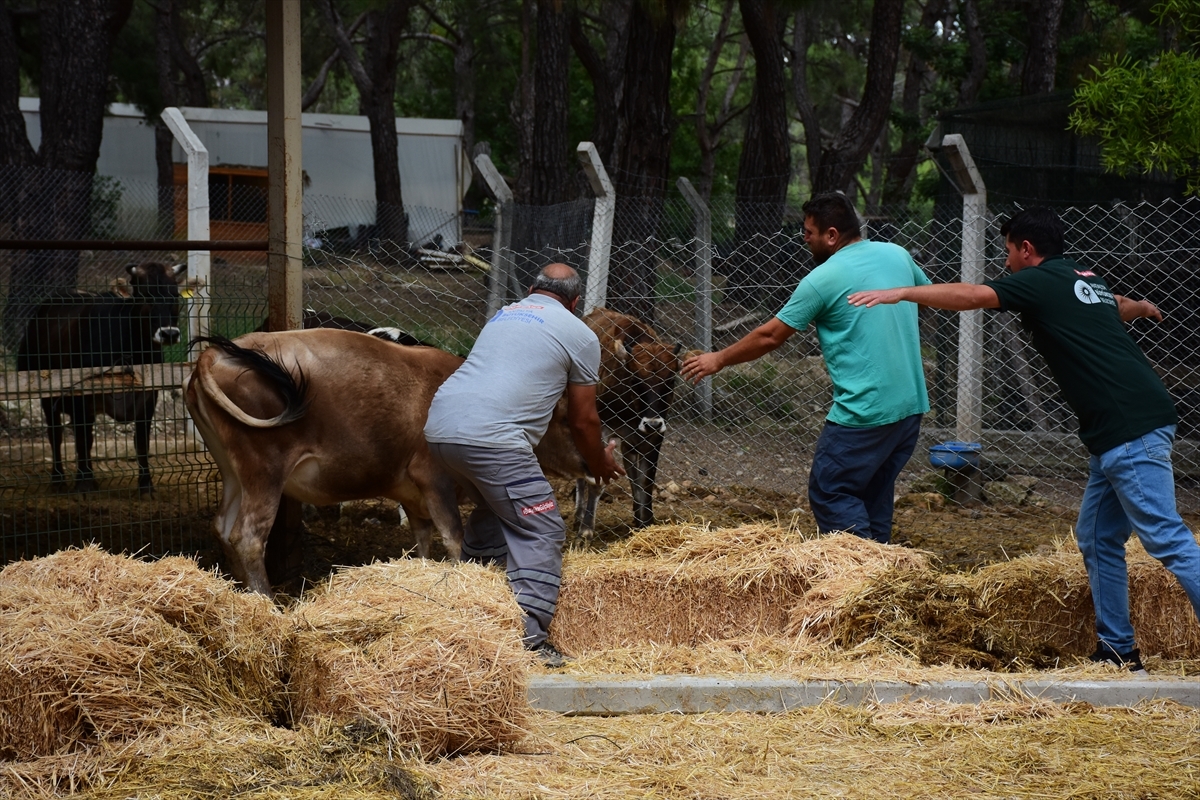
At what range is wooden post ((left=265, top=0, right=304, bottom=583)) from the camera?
621cm

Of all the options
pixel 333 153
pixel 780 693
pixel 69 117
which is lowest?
pixel 780 693

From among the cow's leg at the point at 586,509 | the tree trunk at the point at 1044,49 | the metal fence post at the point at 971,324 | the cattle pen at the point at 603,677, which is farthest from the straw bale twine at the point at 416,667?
the tree trunk at the point at 1044,49

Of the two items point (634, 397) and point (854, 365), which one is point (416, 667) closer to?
point (854, 365)

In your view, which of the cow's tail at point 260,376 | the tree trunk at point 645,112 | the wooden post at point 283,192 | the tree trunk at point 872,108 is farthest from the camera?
the tree trunk at point 872,108

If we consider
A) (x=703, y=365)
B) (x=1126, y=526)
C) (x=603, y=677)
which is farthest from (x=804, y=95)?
(x=603, y=677)

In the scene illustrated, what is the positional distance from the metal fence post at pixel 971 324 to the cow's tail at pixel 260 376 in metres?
4.62

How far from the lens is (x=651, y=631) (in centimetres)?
545

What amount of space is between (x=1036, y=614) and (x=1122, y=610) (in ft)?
1.38

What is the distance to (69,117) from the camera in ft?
46.6

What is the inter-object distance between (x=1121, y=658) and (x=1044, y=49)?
Answer: 13.8m

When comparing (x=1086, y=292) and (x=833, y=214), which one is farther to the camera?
(x=833, y=214)

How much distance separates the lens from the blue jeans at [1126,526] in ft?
15.1

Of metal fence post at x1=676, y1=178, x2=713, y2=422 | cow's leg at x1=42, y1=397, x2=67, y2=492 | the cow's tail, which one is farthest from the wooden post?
metal fence post at x1=676, y1=178, x2=713, y2=422

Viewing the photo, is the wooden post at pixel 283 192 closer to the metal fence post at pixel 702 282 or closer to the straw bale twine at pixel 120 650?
the straw bale twine at pixel 120 650
